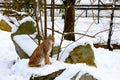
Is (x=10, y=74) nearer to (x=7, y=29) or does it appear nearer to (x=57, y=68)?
(x=57, y=68)

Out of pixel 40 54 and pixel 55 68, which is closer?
pixel 55 68

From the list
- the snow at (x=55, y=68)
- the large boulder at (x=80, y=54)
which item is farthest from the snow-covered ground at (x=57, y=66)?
the large boulder at (x=80, y=54)

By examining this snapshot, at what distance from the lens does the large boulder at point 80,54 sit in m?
8.30

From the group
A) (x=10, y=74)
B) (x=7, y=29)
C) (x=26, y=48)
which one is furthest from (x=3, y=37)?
(x=10, y=74)

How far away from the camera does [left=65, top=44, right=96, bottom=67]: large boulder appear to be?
27.2 ft

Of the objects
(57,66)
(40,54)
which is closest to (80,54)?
(57,66)

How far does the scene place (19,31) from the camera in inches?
362

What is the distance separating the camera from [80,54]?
8.32m

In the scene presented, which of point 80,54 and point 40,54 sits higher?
point 40,54

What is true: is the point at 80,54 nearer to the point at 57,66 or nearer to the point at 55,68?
the point at 57,66

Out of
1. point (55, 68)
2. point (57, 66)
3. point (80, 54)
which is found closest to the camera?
point (55, 68)

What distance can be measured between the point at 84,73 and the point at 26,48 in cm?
216

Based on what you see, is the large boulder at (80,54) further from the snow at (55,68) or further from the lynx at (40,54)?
the lynx at (40,54)

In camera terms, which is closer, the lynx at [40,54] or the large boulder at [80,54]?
the lynx at [40,54]
